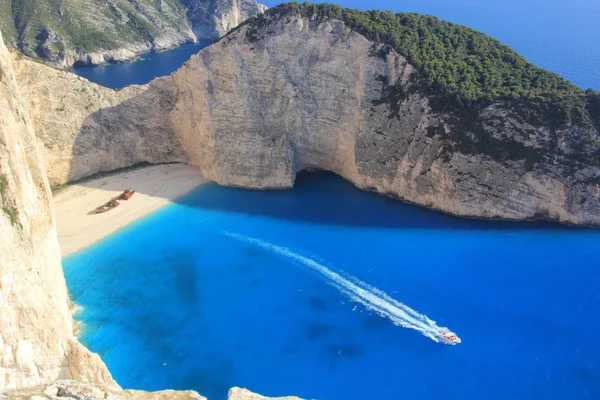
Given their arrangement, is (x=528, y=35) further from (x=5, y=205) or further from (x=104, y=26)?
(x=5, y=205)

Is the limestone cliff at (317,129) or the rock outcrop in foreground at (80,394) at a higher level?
the limestone cliff at (317,129)

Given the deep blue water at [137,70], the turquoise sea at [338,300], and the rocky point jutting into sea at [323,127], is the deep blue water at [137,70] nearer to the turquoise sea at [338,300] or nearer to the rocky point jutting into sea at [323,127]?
the rocky point jutting into sea at [323,127]

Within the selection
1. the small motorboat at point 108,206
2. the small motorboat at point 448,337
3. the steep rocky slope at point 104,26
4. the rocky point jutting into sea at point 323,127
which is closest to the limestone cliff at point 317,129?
the rocky point jutting into sea at point 323,127

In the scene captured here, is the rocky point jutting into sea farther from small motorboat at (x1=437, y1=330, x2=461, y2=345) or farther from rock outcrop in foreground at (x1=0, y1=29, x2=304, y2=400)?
small motorboat at (x1=437, y1=330, x2=461, y2=345)

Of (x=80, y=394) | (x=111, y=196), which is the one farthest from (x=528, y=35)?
(x=80, y=394)

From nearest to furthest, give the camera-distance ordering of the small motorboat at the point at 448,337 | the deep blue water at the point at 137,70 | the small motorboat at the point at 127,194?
the small motorboat at the point at 448,337
the small motorboat at the point at 127,194
the deep blue water at the point at 137,70

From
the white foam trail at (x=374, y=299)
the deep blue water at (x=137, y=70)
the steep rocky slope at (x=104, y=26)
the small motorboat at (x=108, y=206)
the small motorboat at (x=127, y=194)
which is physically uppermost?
the steep rocky slope at (x=104, y=26)

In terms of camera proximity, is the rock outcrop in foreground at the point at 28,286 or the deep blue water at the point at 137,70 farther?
the deep blue water at the point at 137,70
